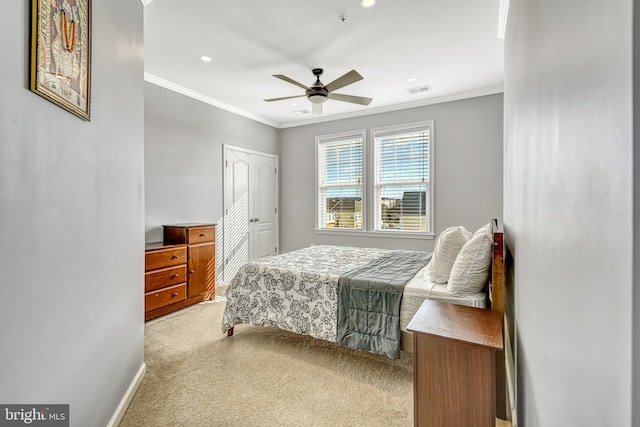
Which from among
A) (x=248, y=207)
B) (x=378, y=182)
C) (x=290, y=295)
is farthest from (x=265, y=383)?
(x=378, y=182)

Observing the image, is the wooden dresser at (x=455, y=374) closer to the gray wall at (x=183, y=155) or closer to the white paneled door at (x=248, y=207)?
the gray wall at (x=183, y=155)

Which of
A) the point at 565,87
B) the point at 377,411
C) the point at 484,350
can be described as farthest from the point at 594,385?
the point at 377,411

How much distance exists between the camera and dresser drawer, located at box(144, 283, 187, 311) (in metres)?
3.25

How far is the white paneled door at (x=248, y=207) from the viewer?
4.91m

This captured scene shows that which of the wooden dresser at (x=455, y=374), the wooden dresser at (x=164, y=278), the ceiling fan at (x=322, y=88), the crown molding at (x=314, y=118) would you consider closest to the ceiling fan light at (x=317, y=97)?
the ceiling fan at (x=322, y=88)

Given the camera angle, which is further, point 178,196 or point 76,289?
point 178,196

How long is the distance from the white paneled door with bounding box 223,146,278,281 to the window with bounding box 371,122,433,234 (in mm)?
1951

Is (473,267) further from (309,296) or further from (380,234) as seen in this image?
(380,234)

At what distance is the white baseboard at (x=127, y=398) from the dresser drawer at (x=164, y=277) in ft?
3.74

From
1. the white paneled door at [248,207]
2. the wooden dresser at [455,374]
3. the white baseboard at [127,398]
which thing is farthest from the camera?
the white paneled door at [248,207]

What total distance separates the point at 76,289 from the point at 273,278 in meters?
1.52

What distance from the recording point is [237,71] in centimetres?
362

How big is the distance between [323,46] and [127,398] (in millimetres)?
3232

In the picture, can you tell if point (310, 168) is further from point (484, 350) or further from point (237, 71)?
point (484, 350)
